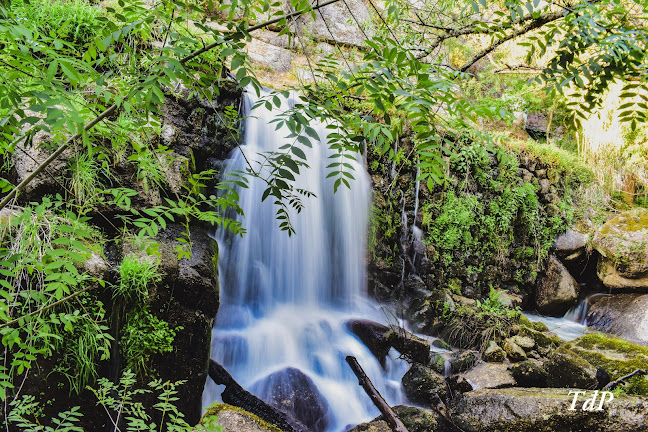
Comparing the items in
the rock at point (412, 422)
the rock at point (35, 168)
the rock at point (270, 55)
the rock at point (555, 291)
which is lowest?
the rock at point (412, 422)

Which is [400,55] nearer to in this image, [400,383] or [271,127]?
[400,383]

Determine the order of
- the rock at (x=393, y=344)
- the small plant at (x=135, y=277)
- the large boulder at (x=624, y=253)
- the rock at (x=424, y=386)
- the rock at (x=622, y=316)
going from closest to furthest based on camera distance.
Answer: the small plant at (x=135, y=277)
the rock at (x=424, y=386)
the rock at (x=393, y=344)
the rock at (x=622, y=316)
the large boulder at (x=624, y=253)

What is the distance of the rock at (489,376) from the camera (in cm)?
429

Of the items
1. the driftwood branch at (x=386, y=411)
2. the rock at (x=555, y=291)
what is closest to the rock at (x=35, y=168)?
the driftwood branch at (x=386, y=411)

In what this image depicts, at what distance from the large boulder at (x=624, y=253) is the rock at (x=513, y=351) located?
11.1ft

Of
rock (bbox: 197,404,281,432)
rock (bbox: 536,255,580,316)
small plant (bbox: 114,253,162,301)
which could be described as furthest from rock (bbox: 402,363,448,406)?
rock (bbox: 536,255,580,316)

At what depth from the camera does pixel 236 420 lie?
2.78 meters

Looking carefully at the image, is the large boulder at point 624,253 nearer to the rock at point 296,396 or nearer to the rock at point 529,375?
the rock at point 529,375

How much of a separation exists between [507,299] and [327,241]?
3.04m

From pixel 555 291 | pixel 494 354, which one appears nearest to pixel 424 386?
pixel 494 354

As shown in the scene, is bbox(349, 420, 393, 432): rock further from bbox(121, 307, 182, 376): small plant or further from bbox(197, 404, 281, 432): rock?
bbox(121, 307, 182, 376): small plant

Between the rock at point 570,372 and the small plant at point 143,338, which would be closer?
the small plant at point 143,338

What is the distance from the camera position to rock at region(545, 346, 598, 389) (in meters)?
3.87

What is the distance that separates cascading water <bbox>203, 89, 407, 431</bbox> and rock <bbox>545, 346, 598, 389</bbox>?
61.6 inches
